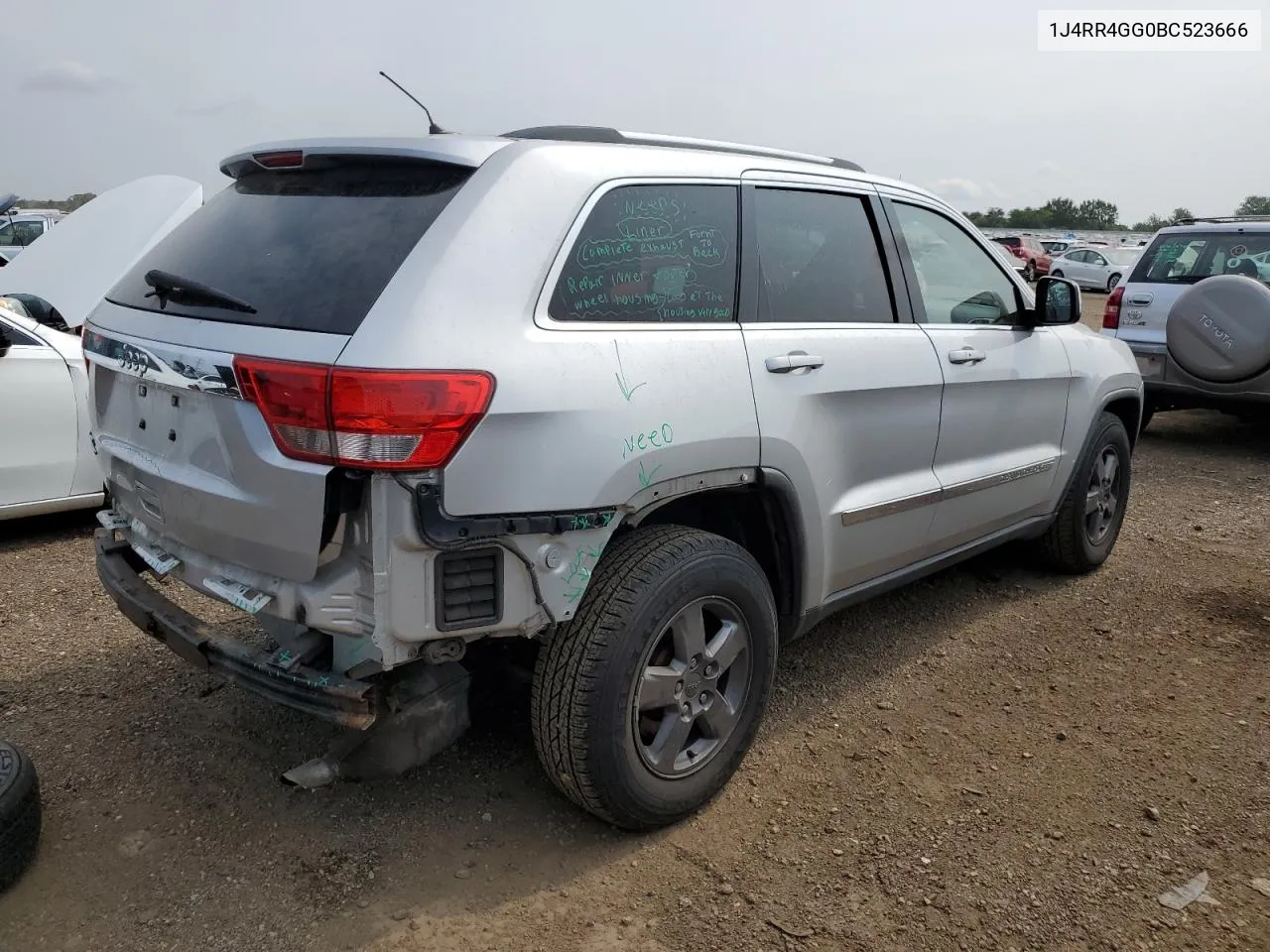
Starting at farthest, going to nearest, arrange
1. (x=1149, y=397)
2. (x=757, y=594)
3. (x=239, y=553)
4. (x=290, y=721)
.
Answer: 1. (x=1149, y=397)
2. (x=290, y=721)
3. (x=757, y=594)
4. (x=239, y=553)

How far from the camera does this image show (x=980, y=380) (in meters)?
3.79

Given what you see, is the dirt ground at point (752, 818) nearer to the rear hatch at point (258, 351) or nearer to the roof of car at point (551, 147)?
the rear hatch at point (258, 351)

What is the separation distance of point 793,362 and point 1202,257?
21.5ft

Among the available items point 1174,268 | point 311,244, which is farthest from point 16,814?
point 1174,268

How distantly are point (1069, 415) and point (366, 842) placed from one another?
336cm

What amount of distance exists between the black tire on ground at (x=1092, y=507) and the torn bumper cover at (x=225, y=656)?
3.48 m

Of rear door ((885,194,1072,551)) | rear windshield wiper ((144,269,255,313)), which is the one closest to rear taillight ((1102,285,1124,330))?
rear door ((885,194,1072,551))

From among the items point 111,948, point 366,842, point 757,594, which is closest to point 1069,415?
point 757,594

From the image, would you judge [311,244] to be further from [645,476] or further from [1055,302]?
[1055,302]

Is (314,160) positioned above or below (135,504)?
above

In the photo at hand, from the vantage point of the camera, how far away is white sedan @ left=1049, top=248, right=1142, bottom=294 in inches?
1068

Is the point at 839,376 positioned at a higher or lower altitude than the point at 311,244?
lower

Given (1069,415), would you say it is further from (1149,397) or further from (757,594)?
(1149,397)

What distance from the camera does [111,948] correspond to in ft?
7.75
